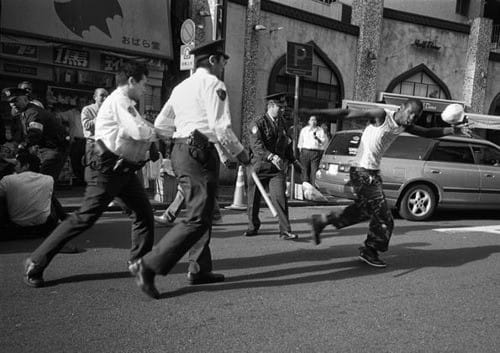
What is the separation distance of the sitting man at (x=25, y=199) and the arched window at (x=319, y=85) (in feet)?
34.0

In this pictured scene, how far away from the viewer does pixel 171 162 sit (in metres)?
4.01

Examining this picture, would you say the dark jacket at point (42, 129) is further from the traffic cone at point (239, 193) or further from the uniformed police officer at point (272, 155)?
the traffic cone at point (239, 193)

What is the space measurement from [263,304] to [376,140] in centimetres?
232

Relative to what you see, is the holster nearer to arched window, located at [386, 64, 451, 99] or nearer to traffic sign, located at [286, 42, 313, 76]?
traffic sign, located at [286, 42, 313, 76]

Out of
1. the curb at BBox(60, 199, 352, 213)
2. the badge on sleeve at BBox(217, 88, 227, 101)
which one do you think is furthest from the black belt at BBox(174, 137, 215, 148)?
the curb at BBox(60, 199, 352, 213)

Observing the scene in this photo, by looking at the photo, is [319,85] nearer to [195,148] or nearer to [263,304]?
[195,148]

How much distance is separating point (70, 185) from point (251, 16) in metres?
6.81

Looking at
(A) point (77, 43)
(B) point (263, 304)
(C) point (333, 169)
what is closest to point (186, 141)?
(B) point (263, 304)

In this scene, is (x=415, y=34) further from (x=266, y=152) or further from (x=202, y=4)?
(x=266, y=152)

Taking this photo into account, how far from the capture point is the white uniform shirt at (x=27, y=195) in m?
5.54

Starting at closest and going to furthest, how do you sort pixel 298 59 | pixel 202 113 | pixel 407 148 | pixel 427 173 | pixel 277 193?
pixel 202 113, pixel 277 193, pixel 427 173, pixel 407 148, pixel 298 59

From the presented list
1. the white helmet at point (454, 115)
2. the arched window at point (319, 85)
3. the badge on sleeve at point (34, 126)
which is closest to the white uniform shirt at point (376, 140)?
the white helmet at point (454, 115)

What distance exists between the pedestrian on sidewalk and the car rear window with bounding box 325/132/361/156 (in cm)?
382

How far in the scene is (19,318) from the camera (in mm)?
3338
